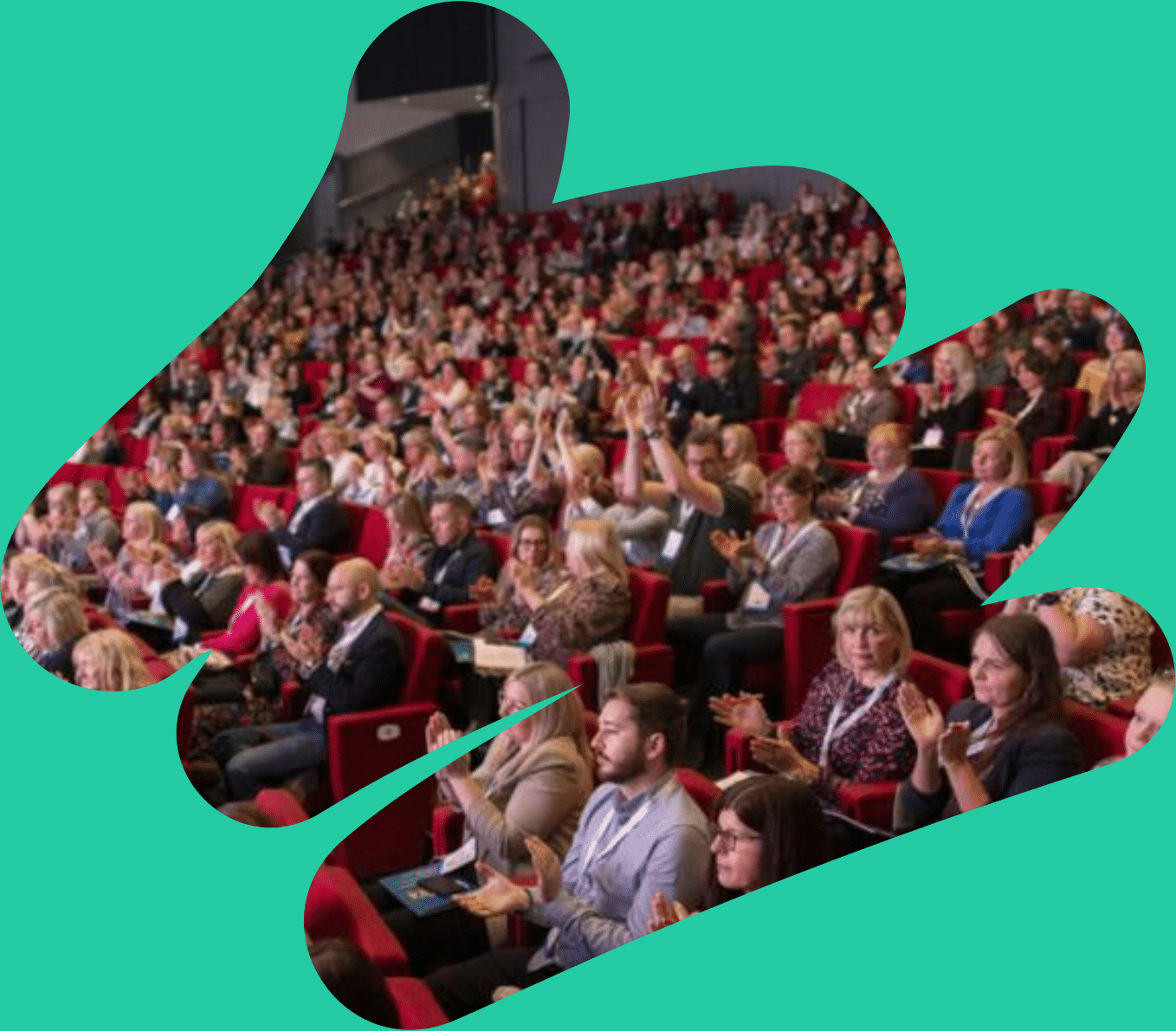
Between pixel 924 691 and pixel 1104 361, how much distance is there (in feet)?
3.07

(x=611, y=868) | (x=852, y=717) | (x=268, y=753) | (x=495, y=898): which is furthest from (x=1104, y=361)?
(x=268, y=753)

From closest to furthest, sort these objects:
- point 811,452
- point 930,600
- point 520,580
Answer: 1. point 930,600
2. point 811,452
3. point 520,580

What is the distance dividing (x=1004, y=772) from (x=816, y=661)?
0.50 meters

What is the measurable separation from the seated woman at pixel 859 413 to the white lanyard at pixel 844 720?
0.60 metres

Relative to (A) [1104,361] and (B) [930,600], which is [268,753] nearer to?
(B) [930,600]

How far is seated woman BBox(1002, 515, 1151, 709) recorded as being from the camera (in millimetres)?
3400

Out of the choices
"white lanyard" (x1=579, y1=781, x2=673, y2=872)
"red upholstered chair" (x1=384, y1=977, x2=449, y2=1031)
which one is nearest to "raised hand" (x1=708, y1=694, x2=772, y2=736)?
"white lanyard" (x1=579, y1=781, x2=673, y2=872)

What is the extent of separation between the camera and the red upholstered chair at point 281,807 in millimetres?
3707

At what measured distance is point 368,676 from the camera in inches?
149

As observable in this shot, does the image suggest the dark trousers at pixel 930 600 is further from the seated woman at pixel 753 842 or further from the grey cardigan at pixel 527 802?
the grey cardigan at pixel 527 802

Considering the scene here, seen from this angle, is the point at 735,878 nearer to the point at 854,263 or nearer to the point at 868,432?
the point at 868,432

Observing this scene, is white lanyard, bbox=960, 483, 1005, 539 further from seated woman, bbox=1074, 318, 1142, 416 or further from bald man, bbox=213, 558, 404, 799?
bald man, bbox=213, 558, 404, 799

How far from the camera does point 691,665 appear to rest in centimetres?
353

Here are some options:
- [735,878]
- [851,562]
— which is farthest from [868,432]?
[735,878]
